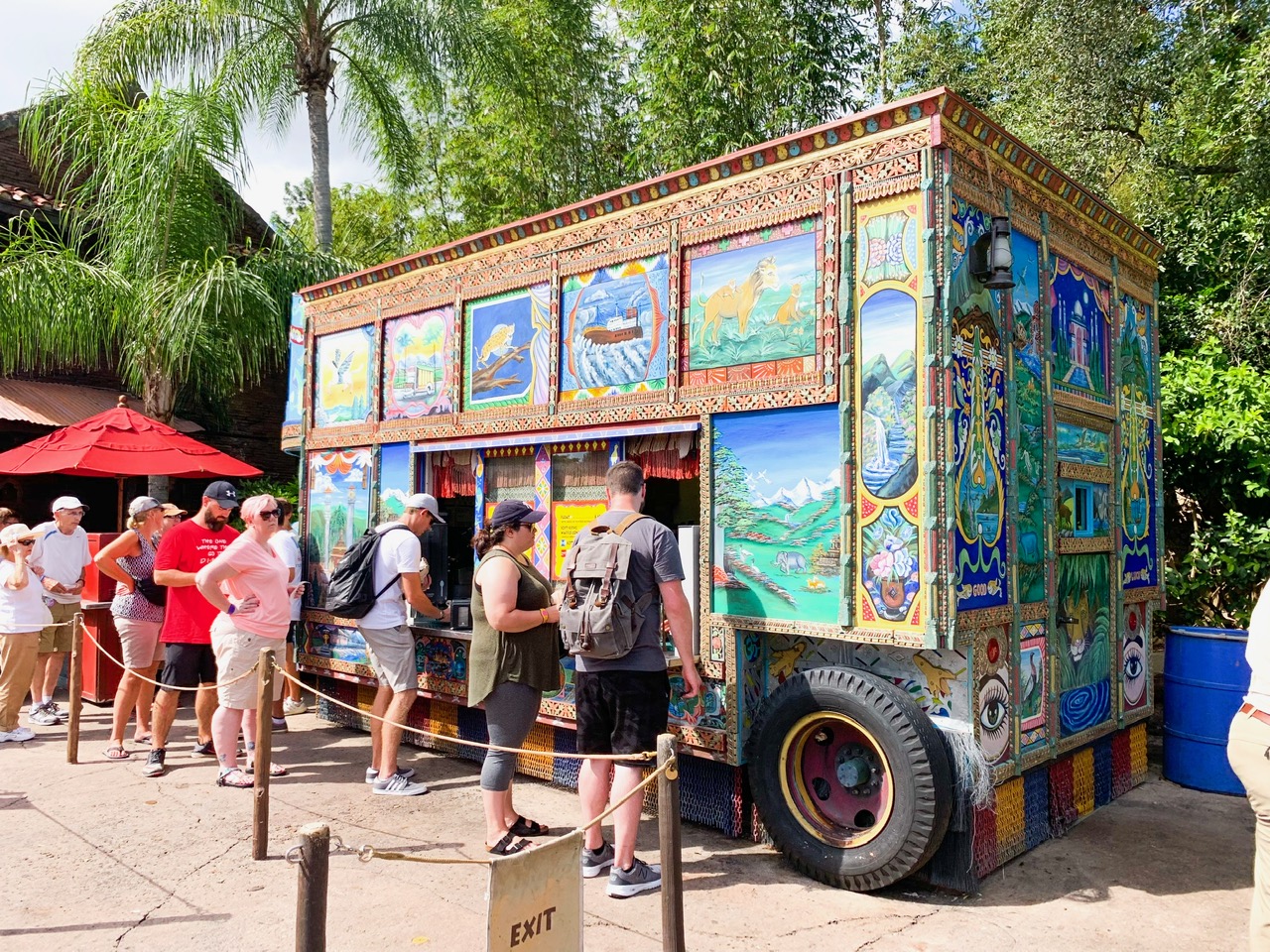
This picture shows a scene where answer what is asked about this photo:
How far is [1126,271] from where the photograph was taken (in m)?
6.49

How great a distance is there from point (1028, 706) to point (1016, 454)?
4.33 ft

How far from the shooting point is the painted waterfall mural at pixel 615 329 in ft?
18.6

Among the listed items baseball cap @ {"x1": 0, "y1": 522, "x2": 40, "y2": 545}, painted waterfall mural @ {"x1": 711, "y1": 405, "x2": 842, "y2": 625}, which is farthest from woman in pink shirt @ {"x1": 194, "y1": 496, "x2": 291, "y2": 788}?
painted waterfall mural @ {"x1": 711, "y1": 405, "x2": 842, "y2": 625}

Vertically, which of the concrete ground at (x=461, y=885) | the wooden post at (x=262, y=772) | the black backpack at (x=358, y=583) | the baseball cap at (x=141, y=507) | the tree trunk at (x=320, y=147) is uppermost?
the tree trunk at (x=320, y=147)

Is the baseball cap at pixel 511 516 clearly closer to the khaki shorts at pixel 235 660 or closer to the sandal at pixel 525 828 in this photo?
the sandal at pixel 525 828

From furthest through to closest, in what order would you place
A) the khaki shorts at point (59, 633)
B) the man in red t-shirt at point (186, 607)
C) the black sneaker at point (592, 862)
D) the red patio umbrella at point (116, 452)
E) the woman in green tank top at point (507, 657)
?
the red patio umbrella at point (116, 452), the khaki shorts at point (59, 633), the man in red t-shirt at point (186, 607), the woman in green tank top at point (507, 657), the black sneaker at point (592, 862)

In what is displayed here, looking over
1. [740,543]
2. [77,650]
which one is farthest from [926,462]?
[77,650]

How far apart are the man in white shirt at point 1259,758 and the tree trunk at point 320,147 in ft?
45.1

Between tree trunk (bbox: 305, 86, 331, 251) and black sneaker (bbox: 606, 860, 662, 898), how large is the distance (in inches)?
481

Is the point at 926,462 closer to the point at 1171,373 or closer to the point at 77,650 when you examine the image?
the point at 1171,373

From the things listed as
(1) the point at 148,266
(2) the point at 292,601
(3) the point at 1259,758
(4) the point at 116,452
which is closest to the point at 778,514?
(3) the point at 1259,758

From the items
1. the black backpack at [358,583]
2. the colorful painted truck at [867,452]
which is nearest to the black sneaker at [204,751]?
the colorful painted truck at [867,452]

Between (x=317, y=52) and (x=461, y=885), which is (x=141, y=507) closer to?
(x=461, y=885)

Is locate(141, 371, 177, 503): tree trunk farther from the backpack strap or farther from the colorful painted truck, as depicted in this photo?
the backpack strap
